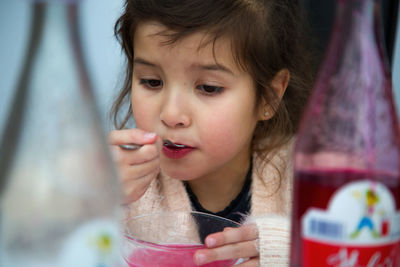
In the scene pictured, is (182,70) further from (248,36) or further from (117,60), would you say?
(117,60)

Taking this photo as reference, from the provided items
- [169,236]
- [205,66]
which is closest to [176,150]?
[205,66]

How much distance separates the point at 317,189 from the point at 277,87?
0.92m

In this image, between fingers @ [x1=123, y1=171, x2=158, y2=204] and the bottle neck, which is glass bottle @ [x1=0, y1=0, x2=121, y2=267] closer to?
the bottle neck

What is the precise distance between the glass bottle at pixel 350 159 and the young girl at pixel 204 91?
353 millimetres

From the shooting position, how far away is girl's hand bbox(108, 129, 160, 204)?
0.83 meters

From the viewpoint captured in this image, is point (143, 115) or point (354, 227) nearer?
point (354, 227)

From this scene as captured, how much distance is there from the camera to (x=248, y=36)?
1131 millimetres

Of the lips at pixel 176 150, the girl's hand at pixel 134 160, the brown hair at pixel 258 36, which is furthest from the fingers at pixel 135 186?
the brown hair at pixel 258 36

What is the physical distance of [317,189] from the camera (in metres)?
0.43

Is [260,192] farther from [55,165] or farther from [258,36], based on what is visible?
[55,165]

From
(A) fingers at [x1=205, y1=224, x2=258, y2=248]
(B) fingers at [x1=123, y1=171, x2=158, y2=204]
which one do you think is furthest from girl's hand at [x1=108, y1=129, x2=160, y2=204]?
(A) fingers at [x1=205, y1=224, x2=258, y2=248]

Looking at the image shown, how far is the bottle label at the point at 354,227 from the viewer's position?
1.34 feet

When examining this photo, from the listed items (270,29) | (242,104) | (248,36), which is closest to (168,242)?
(242,104)

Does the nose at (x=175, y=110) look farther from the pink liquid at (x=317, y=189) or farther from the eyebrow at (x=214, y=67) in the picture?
the pink liquid at (x=317, y=189)
